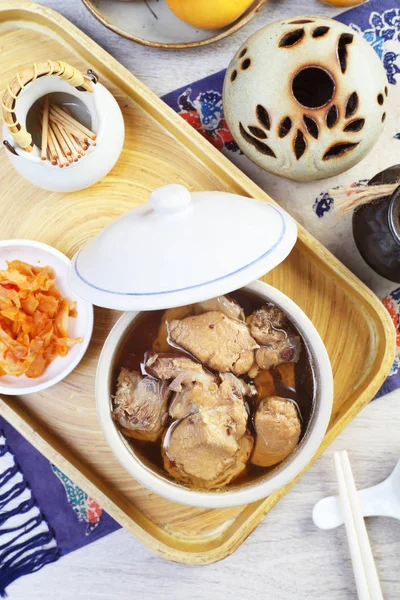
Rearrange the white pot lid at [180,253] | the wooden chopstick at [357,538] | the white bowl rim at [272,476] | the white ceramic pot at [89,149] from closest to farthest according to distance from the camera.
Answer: the white pot lid at [180,253], the white bowl rim at [272,476], the white ceramic pot at [89,149], the wooden chopstick at [357,538]

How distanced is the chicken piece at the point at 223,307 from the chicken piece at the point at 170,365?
87 millimetres

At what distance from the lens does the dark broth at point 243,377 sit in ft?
2.98

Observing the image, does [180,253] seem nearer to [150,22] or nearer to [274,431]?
[274,431]

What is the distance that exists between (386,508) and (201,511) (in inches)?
15.8

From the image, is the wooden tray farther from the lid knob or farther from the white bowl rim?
the lid knob

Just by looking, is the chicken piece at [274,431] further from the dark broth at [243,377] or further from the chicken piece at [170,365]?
the chicken piece at [170,365]

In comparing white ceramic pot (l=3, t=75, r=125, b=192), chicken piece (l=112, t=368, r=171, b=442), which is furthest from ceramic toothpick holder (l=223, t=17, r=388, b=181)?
chicken piece (l=112, t=368, r=171, b=442)

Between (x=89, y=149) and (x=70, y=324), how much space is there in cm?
34

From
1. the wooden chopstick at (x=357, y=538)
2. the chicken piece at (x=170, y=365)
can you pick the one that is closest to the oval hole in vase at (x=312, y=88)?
the chicken piece at (x=170, y=365)

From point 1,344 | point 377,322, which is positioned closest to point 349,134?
point 377,322

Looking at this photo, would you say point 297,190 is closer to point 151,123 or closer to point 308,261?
point 308,261

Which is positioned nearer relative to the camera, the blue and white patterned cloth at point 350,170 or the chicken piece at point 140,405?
the chicken piece at point 140,405

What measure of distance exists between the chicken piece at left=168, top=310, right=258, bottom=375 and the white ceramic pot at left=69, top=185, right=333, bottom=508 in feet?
0.41

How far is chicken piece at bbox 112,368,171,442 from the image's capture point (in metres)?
0.90
